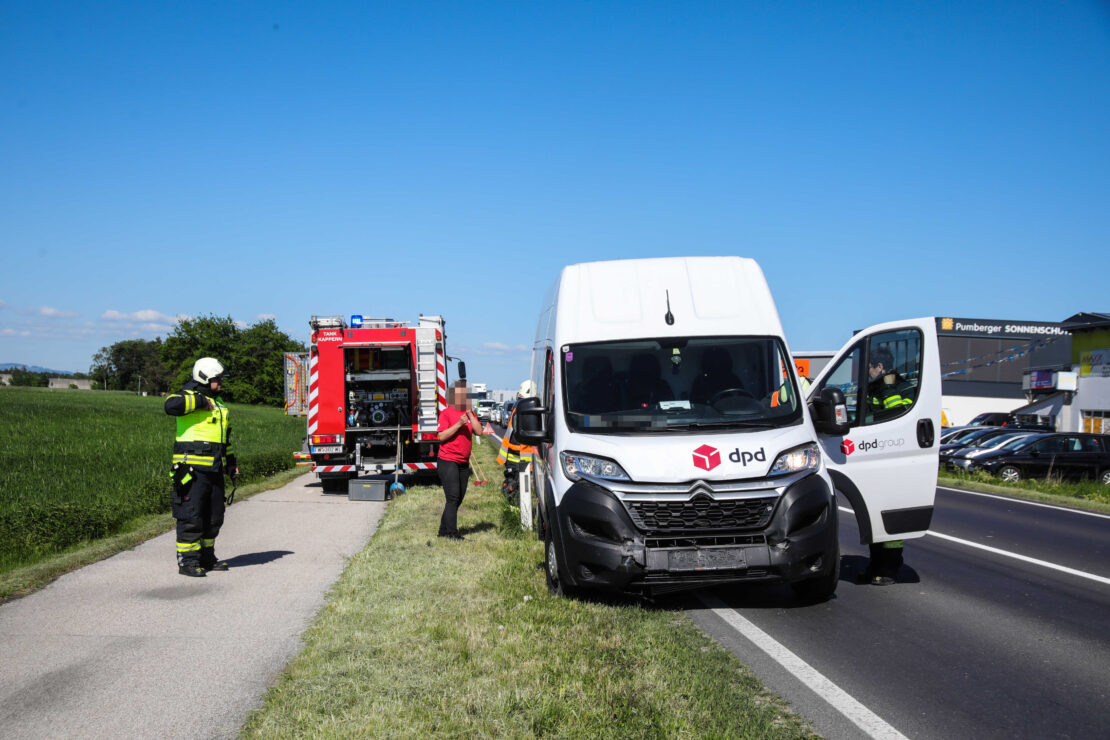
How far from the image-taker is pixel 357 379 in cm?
1750

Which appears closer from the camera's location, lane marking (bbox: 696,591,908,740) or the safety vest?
lane marking (bbox: 696,591,908,740)

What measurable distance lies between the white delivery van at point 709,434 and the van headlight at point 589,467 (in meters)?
0.01

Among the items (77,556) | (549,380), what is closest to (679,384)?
(549,380)

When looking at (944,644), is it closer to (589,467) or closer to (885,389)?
(885,389)

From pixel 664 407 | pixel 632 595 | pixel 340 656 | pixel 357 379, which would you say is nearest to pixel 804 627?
pixel 632 595

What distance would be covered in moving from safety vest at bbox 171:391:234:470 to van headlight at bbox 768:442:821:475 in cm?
493

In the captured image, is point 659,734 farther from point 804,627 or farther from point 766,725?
point 804,627

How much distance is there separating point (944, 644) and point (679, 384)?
268cm

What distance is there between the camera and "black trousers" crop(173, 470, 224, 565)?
8086mm

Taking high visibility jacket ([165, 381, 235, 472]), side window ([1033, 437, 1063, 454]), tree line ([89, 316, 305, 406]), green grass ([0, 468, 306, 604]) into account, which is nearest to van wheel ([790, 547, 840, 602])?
high visibility jacket ([165, 381, 235, 472])

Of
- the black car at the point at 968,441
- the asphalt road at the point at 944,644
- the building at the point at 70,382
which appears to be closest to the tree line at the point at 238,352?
the building at the point at 70,382

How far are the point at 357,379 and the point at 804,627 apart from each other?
12739 mm

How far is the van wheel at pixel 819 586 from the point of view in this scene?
6.56 meters

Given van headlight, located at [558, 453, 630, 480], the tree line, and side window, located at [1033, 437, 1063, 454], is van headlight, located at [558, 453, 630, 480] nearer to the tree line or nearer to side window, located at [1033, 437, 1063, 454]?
side window, located at [1033, 437, 1063, 454]
